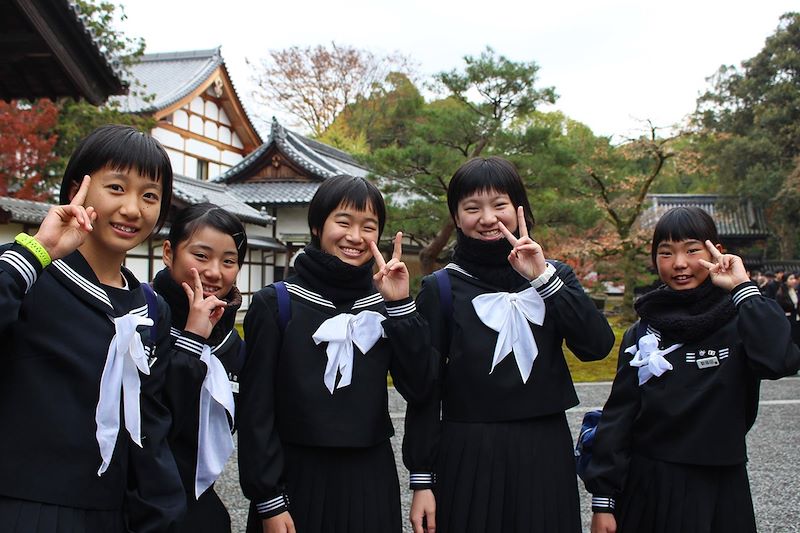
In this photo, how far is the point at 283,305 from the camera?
88.5 inches

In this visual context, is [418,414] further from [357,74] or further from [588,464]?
[357,74]

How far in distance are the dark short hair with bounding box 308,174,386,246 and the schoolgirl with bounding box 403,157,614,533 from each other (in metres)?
0.39

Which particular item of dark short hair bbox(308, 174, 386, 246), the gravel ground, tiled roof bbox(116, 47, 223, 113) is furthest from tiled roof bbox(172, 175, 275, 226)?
dark short hair bbox(308, 174, 386, 246)

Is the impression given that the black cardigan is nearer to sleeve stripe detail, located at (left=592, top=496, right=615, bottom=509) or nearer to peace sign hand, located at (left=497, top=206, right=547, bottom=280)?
peace sign hand, located at (left=497, top=206, right=547, bottom=280)

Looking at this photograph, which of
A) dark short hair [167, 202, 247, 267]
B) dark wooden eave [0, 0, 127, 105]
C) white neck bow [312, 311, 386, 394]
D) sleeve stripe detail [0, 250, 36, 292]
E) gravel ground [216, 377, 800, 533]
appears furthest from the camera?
dark wooden eave [0, 0, 127, 105]

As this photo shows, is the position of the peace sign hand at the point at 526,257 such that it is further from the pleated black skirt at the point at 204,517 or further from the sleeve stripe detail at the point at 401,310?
the pleated black skirt at the point at 204,517

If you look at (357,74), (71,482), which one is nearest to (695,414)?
(71,482)

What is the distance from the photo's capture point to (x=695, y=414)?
2.25 metres

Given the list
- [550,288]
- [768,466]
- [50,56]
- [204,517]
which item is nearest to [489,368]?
[550,288]

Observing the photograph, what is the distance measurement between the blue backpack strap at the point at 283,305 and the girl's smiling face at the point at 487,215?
73 centimetres

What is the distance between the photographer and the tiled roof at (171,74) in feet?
66.6

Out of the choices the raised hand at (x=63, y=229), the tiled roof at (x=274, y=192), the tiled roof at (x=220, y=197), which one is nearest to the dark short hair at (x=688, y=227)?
the raised hand at (x=63, y=229)

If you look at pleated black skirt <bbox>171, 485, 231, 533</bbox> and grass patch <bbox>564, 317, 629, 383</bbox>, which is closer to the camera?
pleated black skirt <bbox>171, 485, 231, 533</bbox>

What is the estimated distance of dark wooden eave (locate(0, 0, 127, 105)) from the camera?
5.07 meters
